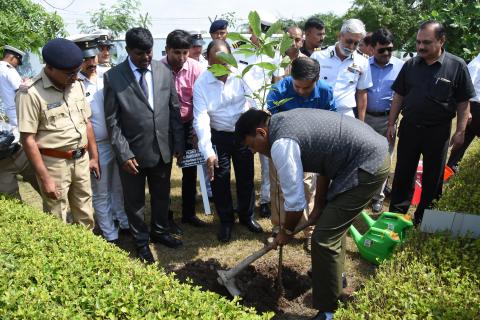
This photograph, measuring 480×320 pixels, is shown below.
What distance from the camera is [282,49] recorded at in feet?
8.94

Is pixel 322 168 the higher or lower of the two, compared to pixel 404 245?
higher

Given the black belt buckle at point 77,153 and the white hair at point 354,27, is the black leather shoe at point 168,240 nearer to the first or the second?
the black belt buckle at point 77,153

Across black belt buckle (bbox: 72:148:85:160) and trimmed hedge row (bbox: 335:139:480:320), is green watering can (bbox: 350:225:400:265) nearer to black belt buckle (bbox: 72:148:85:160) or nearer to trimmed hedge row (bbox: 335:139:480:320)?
trimmed hedge row (bbox: 335:139:480:320)

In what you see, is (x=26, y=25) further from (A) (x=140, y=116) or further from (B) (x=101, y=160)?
(A) (x=140, y=116)

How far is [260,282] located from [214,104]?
1837 mm

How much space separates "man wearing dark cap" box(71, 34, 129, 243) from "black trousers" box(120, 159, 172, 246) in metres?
0.45

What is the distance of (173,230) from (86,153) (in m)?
1.48

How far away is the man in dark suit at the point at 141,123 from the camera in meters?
3.75

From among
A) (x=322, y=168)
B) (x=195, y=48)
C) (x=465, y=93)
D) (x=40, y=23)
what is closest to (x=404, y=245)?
(x=322, y=168)

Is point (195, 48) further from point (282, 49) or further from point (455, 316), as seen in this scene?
point (455, 316)

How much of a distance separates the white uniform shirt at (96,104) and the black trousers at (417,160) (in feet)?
10.8

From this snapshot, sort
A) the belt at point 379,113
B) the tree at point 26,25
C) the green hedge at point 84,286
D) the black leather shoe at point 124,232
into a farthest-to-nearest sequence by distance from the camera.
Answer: the tree at point 26,25 → the belt at point 379,113 → the black leather shoe at point 124,232 → the green hedge at point 84,286

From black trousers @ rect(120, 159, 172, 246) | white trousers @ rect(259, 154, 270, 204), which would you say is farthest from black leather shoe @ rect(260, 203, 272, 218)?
black trousers @ rect(120, 159, 172, 246)

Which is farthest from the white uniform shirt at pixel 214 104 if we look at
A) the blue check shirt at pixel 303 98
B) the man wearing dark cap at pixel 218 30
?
the man wearing dark cap at pixel 218 30
